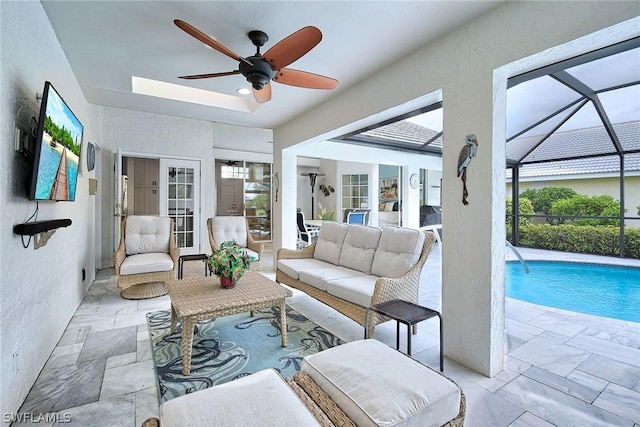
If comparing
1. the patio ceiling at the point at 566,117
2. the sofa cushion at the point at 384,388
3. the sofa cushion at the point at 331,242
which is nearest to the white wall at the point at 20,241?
the sofa cushion at the point at 384,388

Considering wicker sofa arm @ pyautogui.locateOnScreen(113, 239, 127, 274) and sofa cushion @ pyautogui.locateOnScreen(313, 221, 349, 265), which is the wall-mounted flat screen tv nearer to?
wicker sofa arm @ pyautogui.locateOnScreen(113, 239, 127, 274)

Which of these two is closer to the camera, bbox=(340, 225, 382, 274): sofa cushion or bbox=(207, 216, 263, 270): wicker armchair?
bbox=(340, 225, 382, 274): sofa cushion

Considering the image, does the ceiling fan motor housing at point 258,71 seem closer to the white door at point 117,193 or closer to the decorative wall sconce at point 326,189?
the white door at point 117,193

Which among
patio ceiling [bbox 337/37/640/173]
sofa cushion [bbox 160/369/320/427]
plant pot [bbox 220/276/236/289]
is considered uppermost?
patio ceiling [bbox 337/37/640/173]

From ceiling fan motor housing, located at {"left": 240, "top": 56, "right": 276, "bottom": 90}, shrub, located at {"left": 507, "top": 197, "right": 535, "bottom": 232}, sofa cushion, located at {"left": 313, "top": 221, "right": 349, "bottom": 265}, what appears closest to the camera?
ceiling fan motor housing, located at {"left": 240, "top": 56, "right": 276, "bottom": 90}

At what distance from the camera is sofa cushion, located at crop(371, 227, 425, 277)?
110 inches

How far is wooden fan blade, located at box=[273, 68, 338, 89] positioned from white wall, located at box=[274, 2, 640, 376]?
0.85 meters

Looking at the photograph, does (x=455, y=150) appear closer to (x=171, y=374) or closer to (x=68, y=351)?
(x=171, y=374)

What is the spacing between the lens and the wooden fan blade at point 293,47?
6.12ft

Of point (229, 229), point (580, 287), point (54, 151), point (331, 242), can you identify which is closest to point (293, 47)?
point (54, 151)

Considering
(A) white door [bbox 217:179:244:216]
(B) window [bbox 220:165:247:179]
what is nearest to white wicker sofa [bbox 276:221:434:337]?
(A) white door [bbox 217:179:244:216]

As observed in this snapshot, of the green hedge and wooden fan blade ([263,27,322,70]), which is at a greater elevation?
wooden fan blade ([263,27,322,70])

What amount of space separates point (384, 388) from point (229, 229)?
4.22m

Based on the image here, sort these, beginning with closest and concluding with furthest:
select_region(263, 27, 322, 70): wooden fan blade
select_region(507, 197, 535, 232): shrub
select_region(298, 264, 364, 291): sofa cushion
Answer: select_region(263, 27, 322, 70): wooden fan blade → select_region(298, 264, 364, 291): sofa cushion → select_region(507, 197, 535, 232): shrub
